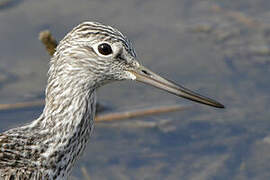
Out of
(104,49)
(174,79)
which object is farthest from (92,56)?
(174,79)

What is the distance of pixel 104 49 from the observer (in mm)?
6566

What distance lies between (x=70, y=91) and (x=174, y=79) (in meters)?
3.66

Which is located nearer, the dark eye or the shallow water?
the dark eye

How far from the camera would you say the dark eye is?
655 cm

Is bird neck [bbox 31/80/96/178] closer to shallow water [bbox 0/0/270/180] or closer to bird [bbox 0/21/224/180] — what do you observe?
bird [bbox 0/21/224/180]

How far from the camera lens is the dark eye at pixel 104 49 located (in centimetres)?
655

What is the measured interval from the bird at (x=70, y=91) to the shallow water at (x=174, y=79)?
236 centimetres

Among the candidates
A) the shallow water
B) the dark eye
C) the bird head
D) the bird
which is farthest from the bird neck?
the shallow water

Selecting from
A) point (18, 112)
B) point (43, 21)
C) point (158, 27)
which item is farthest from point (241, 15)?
point (18, 112)

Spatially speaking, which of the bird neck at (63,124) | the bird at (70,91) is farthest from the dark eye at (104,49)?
the bird neck at (63,124)

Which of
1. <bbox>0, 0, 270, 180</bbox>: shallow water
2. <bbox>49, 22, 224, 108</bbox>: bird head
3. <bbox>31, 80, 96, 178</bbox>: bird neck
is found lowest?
<bbox>31, 80, 96, 178</bbox>: bird neck

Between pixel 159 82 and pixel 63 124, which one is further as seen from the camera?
pixel 159 82

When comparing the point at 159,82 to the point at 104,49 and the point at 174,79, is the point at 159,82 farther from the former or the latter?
the point at 174,79

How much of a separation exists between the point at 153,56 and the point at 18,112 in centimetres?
213
